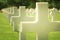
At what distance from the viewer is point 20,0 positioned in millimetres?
34562

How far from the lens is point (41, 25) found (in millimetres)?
5105

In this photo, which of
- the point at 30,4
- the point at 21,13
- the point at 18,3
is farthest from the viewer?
→ the point at 18,3

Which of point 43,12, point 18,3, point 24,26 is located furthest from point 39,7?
point 18,3

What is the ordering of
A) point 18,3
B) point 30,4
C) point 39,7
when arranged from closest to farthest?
point 39,7, point 30,4, point 18,3

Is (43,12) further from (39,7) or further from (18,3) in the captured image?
(18,3)

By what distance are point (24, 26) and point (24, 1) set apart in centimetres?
2841

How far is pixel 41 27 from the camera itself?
512 centimetres

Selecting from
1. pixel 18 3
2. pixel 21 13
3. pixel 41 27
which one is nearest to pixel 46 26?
pixel 41 27

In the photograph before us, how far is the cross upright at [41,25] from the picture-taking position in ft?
16.4

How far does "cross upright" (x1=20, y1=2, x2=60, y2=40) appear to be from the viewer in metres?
4.99

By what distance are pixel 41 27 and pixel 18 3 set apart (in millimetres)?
29155

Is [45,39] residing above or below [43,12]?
below

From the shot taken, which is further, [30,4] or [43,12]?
[30,4]

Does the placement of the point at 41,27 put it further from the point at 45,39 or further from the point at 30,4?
the point at 30,4
